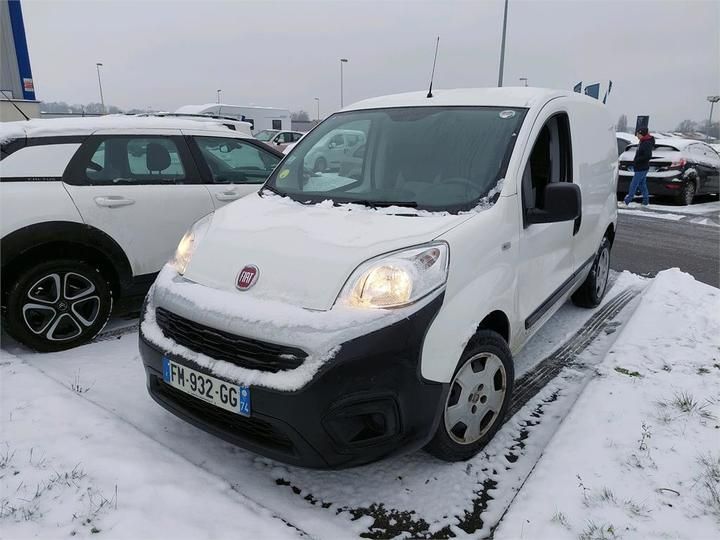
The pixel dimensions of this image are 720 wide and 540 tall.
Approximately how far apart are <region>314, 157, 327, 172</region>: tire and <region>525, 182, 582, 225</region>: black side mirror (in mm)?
1335

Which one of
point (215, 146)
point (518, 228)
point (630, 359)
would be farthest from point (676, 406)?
point (215, 146)

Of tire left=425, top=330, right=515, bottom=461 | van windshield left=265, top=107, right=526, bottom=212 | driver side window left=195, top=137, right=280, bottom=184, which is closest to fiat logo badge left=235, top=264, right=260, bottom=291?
van windshield left=265, top=107, right=526, bottom=212

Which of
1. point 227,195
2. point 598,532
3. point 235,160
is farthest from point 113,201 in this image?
point 598,532

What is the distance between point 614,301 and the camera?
5438mm

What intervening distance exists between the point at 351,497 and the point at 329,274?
1071 millimetres

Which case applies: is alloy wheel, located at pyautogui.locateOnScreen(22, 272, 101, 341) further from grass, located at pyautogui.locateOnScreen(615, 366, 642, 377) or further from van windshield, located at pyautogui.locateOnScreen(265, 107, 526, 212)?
grass, located at pyautogui.locateOnScreen(615, 366, 642, 377)

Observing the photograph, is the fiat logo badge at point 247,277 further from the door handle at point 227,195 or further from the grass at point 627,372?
the grass at point 627,372

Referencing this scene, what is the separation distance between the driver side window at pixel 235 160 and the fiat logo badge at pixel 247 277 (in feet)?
8.16

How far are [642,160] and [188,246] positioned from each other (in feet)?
37.2

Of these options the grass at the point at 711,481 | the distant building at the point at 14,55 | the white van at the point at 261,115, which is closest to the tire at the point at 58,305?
the grass at the point at 711,481

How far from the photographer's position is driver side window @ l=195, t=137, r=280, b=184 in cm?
475

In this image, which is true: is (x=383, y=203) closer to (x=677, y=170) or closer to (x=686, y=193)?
(x=677, y=170)

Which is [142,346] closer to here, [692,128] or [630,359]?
[630,359]

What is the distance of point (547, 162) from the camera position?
11.5 feet
